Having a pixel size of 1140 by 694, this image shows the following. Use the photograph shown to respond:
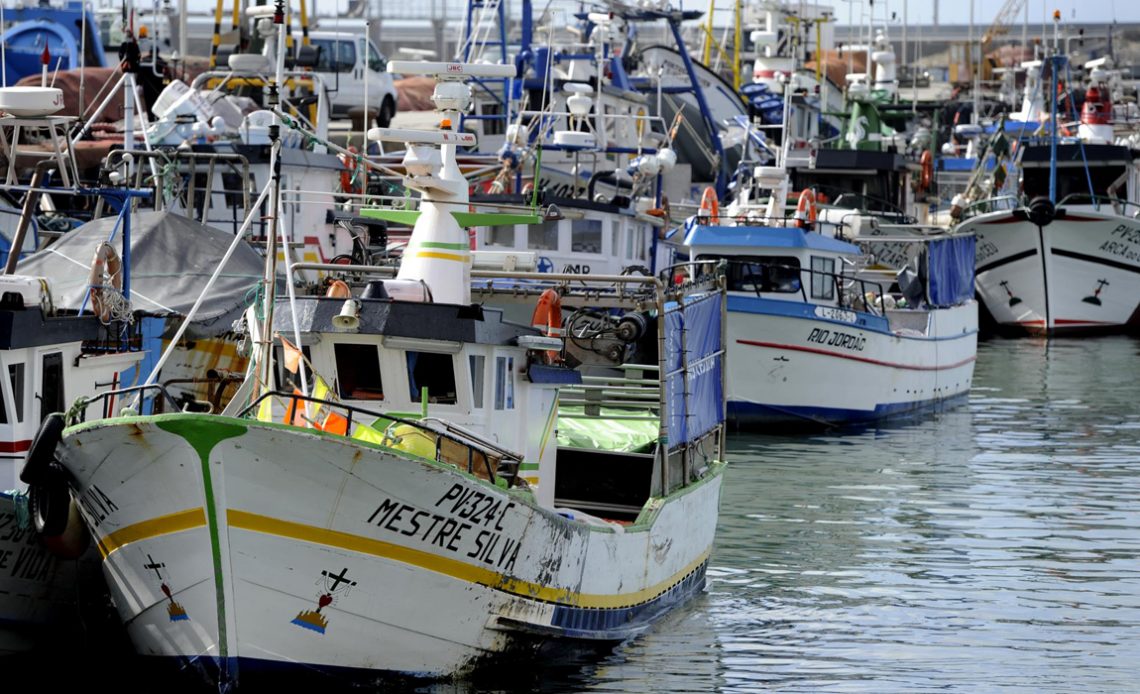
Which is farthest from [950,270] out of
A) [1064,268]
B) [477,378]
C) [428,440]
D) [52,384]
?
[428,440]

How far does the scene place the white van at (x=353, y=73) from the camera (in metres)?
43.8

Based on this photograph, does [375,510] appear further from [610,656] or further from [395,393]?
[610,656]

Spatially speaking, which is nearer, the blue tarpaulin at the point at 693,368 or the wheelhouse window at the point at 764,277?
the blue tarpaulin at the point at 693,368

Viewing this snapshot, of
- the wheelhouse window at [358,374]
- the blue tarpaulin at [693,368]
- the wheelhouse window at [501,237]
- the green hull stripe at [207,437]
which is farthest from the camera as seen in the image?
the wheelhouse window at [501,237]

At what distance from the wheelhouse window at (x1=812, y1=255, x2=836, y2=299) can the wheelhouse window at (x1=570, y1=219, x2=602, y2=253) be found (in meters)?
3.65

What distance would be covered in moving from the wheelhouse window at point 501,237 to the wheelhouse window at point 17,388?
620 inches

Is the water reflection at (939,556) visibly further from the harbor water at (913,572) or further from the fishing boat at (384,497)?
the fishing boat at (384,497)

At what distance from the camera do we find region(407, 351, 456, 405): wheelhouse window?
1426 cm

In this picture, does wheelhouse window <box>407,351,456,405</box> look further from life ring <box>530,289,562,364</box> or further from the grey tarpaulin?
the grey tarpaulin

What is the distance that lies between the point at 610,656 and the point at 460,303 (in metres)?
3.09

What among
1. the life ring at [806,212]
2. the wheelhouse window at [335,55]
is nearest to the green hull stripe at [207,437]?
the life ring at [806,212]

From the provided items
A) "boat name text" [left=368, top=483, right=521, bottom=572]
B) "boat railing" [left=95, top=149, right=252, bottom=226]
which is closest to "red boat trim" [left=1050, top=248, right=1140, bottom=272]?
"boat railing" [left=95, top=149, right=252, bottom=226]

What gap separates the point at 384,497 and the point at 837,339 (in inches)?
662

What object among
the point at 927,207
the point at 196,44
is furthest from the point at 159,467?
A: the point at 196,44
